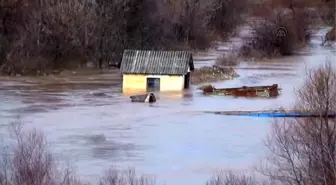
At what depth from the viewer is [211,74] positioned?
131 feet

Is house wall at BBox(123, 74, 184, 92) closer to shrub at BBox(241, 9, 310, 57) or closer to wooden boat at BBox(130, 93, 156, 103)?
wooden boat at BBox(130, 93, 156, 103)

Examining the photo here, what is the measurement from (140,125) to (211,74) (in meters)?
14.7

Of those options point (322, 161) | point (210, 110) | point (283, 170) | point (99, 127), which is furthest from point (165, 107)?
point (322, 161)

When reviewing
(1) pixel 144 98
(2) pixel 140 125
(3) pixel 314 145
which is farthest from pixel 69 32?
(3) pixel 314 145

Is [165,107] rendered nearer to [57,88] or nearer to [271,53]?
[57,88]

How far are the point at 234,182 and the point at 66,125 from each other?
14804 mm

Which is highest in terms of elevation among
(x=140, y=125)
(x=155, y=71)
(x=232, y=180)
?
(x=155, y=71)

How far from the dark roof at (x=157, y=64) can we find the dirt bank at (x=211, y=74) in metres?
2.64

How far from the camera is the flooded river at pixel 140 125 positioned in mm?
19730

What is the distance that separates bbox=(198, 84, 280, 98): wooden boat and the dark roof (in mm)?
1697

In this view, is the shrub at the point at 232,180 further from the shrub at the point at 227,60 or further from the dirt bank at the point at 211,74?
the shrub at the point at 227,60

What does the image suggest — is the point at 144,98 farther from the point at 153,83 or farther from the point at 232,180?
the point at 232,180

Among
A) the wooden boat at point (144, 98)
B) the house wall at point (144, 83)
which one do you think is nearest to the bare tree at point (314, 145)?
the wooden boat at point (144, 98)

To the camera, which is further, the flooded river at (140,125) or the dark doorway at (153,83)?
the dark doorway at (153,83)
